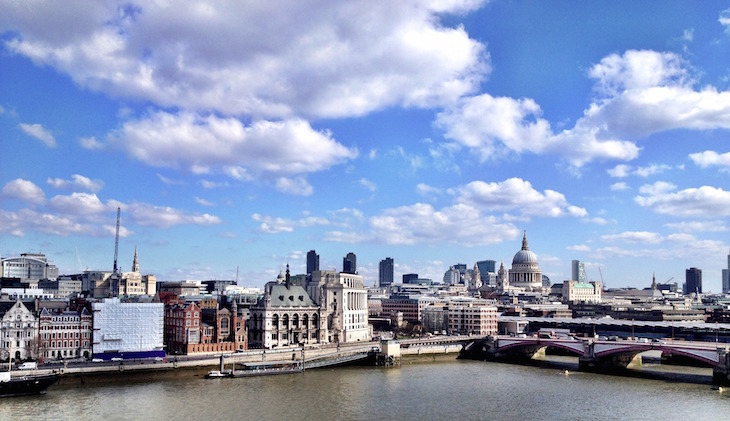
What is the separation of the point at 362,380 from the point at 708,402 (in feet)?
124

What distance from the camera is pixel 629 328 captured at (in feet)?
542

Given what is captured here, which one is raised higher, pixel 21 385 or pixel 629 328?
pixel 21 385

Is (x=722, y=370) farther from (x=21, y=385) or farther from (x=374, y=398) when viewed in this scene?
(x=21, y=385)

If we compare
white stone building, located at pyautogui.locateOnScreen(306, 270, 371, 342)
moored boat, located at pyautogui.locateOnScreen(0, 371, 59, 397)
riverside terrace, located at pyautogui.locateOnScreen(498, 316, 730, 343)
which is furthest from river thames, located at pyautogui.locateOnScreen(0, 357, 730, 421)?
riverside terrace, located at pyautogui.locateOnScreen(498, 316, 730, 343)

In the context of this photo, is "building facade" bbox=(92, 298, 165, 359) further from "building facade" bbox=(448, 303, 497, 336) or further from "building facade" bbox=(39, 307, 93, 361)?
"building facade" bbox=(448, 303, 497, 336)

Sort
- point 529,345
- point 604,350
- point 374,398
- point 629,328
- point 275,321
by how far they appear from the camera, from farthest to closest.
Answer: point 629,328, point 275,321, point 529,345, point 604,350, point 374,398

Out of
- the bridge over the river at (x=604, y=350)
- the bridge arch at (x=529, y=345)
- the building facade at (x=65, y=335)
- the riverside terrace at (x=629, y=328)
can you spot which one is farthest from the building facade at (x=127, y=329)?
the riverside terrace at (x=629, y=328)

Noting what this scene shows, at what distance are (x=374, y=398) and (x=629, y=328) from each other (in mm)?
106409

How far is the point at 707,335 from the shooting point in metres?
149

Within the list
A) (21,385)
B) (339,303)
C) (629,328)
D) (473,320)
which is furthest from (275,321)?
(629,328)

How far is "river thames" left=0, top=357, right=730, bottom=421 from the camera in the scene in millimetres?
66188

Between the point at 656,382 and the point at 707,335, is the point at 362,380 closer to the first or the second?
the point at 656,382

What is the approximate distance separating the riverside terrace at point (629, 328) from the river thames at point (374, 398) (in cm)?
6511

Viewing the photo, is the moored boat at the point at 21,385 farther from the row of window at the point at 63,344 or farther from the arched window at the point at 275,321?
the arched window at the point at 275,321
